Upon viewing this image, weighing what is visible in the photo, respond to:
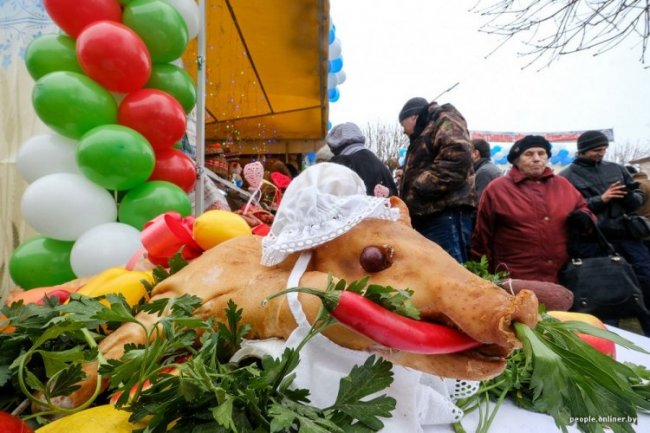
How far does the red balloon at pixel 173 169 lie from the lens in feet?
5.57

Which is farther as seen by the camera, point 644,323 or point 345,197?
point 644,323

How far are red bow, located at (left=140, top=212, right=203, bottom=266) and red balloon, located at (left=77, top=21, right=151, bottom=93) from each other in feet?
2.65

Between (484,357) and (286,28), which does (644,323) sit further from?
(286,28)

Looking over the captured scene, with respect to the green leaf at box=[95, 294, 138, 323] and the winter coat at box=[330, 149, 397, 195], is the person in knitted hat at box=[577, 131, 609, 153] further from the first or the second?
the green leaf at box=[95, 294, 138, 323]

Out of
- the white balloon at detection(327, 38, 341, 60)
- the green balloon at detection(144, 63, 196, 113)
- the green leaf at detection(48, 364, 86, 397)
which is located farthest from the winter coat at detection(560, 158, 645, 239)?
the white balloon at detection(327, 38, 341, 60)

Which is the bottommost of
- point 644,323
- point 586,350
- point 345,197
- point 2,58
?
point 644,323

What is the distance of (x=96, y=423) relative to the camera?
0.56 meters

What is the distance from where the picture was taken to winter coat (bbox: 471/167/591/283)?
2.12 meters

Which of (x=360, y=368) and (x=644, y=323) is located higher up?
(x=360, y=368)

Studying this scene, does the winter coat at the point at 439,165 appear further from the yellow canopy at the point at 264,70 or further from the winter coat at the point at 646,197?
the yellow canopy at the point at 264,70

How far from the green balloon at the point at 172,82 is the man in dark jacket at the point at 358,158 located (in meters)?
0.98

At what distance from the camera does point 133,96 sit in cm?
161

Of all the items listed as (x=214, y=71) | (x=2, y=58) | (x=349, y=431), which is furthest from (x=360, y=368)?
(x=214, y=71)

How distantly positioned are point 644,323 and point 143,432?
240 centimetres
